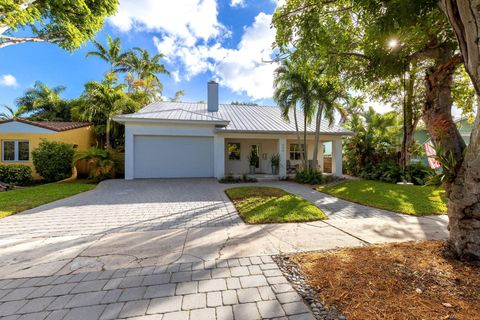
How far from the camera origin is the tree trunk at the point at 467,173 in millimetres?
2619

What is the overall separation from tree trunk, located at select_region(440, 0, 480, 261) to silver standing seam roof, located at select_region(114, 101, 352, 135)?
9.40 meters

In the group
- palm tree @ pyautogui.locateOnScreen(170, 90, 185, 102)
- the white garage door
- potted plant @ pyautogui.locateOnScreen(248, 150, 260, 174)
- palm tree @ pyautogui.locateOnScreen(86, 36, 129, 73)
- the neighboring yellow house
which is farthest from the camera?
palm tree @ pyautogui.locateOnScreen(170, 90, 185, 102)

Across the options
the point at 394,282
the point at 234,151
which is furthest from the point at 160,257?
the point at 234,151

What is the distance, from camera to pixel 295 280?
2.74 meters

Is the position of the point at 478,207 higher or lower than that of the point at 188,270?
higher

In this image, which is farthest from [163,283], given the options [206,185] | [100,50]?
[100,50]

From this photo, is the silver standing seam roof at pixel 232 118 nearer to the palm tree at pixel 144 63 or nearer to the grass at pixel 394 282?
the grass at pixel 394 282

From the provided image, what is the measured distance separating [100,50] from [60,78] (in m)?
5.05

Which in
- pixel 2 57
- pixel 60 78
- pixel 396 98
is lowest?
pixel 396 98

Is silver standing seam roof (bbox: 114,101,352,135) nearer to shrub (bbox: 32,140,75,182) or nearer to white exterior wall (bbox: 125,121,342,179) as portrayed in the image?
white exterior wall (bbox: 125,121,342,179)

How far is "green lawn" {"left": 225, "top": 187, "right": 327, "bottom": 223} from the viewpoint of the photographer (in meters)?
5.33

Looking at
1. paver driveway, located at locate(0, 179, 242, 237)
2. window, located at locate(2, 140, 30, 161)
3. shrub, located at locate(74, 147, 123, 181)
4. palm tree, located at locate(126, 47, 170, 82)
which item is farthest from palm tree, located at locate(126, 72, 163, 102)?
paver driveway, located at locate(0, 179, 242, 237)

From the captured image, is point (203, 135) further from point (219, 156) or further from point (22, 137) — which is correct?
point (22, 137)

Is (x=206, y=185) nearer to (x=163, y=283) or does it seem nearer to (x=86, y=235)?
(x=86, y=235)
